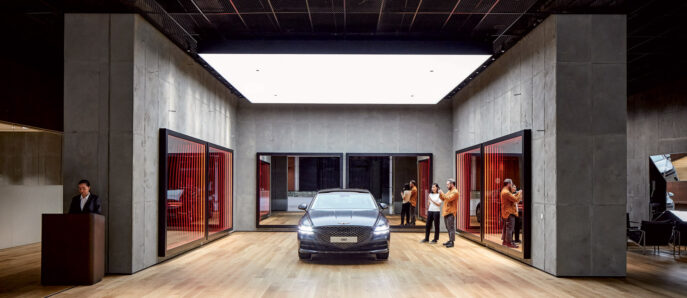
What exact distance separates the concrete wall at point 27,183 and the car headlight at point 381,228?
26.7 ft

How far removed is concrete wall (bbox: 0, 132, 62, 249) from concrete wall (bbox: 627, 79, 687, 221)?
15754 mm

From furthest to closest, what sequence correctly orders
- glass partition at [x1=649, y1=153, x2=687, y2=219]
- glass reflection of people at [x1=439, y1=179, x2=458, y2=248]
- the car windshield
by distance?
glass partition at [x1=649, y1=153, x2=687, y2=219], glass reflection of people at [x1=439, y1=179, x2=458, y2=248], the car windshield

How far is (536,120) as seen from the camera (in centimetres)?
823

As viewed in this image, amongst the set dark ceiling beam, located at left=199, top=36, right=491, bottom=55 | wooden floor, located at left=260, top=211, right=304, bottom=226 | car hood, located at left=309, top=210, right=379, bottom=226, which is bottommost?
wooden floor, located at left=260, top=211, right=304, bottom=226

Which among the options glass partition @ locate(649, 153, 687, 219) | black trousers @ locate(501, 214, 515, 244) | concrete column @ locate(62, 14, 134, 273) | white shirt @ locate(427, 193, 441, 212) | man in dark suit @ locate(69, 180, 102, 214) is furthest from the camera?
glass partition @ locate(649, 153, 687, 219)

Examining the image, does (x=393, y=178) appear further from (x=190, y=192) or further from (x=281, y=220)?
(x=190, y=192)

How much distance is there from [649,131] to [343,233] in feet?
33.7

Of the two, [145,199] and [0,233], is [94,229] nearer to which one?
[145,199]

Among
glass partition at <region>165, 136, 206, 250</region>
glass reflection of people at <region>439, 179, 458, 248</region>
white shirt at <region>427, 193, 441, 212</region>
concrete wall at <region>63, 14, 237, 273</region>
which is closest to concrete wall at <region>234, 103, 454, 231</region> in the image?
white shirt at <region>427, 193, 441, 212</region>

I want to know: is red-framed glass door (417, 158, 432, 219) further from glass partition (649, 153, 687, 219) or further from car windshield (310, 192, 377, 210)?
glass partition (649, 153, 687, 219)

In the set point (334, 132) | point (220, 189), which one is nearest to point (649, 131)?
point (334, 132)

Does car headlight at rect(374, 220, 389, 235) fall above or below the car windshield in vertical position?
below

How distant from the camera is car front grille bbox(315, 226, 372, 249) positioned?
826 centimetres

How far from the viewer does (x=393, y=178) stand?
21.1m
